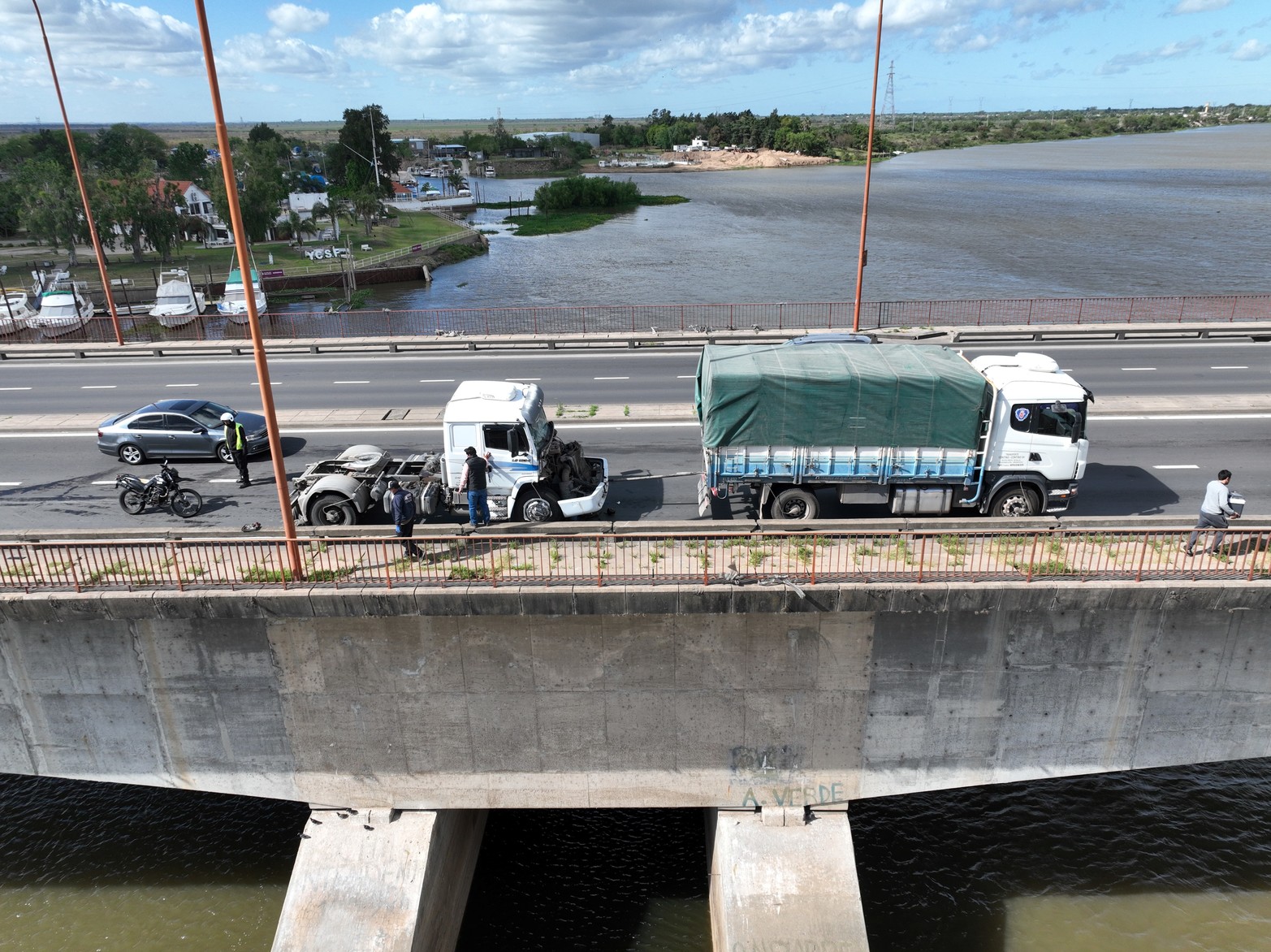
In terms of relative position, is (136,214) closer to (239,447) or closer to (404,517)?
(239,447)

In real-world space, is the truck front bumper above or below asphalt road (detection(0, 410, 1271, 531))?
above

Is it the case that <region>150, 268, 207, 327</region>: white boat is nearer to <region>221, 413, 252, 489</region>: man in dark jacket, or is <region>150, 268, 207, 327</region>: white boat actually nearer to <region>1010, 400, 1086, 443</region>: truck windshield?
<region>221, 413, 252, 489</region>: man in dark jacket

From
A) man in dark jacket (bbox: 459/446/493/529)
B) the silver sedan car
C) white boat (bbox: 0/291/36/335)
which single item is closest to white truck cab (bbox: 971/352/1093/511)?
man in dark jacket (bbox: 459/446/493/529)

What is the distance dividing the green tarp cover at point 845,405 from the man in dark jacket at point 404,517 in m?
5.21

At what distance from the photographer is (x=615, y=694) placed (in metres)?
12.1

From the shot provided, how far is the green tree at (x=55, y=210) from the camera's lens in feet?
211

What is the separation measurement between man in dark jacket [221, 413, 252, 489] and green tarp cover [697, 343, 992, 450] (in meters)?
10.0

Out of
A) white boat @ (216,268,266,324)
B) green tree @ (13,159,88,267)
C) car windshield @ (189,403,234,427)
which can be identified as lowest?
white boat @ (216,268,266,324)

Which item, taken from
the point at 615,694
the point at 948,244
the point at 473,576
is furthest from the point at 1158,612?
the point at 948,244

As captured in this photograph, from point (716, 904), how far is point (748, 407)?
25.7 feet

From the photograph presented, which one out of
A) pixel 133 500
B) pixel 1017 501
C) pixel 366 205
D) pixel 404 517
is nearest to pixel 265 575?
pixel 404 517

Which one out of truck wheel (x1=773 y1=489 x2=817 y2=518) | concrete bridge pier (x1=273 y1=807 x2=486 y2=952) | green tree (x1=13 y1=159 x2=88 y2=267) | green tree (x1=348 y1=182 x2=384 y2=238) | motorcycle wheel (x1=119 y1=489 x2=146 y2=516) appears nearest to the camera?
concrete bridge pier (x1=273 y1=807 x2=486 y2=952)

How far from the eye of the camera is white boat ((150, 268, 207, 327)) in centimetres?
5137

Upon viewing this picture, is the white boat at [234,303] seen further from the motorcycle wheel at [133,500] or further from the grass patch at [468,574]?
the grass patch at [468,574]
